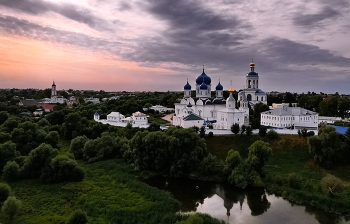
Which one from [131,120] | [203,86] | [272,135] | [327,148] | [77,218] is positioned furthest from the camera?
[203,86]

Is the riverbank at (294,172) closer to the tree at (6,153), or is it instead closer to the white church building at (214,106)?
the white church building at (214,106)

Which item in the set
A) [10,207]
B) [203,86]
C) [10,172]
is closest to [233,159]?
[10,207]

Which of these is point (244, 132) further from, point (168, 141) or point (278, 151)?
point (168, 141)

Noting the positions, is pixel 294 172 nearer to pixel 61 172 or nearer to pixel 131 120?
pixel 61 172

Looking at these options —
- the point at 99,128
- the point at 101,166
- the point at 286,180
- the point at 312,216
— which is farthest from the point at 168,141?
the point at 99,128

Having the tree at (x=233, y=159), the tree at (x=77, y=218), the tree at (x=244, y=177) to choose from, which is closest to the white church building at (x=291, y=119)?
the tree at (x=233, y=159)

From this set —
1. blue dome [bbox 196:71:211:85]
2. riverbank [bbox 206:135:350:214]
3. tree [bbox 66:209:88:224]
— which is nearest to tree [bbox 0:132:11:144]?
tree [bbox 66:209:88:224]
